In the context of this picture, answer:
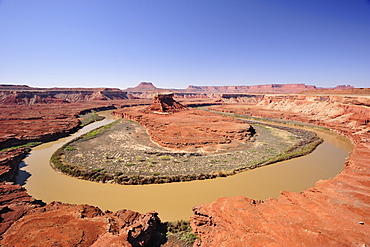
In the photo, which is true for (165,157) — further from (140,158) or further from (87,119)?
(87,119)

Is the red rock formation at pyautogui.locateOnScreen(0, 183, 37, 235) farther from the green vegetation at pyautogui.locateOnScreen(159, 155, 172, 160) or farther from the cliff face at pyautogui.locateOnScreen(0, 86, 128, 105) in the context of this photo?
the cliff face at pyautogui.locateOnScreen(0, 86, 128, 105)

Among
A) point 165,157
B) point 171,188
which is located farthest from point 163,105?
point 171,188

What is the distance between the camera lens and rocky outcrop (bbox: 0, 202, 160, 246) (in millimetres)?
7574

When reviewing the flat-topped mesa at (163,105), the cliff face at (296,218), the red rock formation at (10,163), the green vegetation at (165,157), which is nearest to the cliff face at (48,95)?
the flat-topped mesa at (163,105)

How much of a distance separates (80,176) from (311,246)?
18.1m

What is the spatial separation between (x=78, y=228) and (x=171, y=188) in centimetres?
798

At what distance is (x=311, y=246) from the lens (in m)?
7.37

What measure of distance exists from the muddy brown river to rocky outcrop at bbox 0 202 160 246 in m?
3.00

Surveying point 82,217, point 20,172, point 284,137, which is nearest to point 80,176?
point 20,172

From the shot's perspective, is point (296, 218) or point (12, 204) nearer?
point (296, 218)

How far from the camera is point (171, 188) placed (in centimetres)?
1541

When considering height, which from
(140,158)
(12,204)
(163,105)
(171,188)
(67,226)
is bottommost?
(171,188)

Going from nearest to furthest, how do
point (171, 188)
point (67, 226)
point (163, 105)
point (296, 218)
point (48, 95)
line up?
point (67, 226) → point (296, 218) → point (171, 188) → point (163, 105) → point (48, 95)

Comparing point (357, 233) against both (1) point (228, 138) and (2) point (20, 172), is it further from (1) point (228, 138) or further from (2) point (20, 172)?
(2) point (20, 172)
